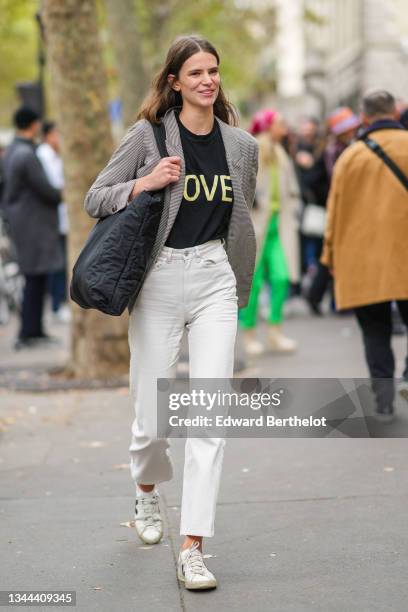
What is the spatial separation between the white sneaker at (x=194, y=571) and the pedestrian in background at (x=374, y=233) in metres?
2.85

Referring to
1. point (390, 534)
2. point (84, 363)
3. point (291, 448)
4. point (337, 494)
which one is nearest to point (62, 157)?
point (84, 363)

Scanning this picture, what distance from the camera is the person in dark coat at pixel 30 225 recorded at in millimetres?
11680

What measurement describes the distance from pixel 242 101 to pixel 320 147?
41264mm

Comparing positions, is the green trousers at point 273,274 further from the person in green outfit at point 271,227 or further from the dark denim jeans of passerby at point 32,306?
the dark denim jeans of passerby at point 32,306

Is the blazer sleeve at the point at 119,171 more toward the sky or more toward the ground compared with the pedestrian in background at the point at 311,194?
more toward the sky

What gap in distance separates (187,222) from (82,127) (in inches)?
201

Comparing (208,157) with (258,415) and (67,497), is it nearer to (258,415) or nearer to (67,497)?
(67,497)

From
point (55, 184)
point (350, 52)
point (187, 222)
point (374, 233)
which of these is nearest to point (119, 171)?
point (187, 222)

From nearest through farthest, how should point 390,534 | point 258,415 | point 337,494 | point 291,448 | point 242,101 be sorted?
1. point 390,534
2. point 337,494
3. point 291,448
4. point 258,415
5. point 242,101

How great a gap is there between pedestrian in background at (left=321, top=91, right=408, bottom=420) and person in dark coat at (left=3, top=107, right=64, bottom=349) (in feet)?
16.6

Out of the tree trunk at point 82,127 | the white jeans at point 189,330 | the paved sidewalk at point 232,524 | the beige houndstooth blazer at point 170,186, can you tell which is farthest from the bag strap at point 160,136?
the tree trunk at point 82,127

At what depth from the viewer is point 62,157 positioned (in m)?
9.60

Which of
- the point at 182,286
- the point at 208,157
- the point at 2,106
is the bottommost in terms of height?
the point at 2,106

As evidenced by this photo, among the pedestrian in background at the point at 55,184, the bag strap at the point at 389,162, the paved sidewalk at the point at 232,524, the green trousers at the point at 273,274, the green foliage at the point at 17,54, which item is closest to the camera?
the paved sidewalk at the point at 232,524
